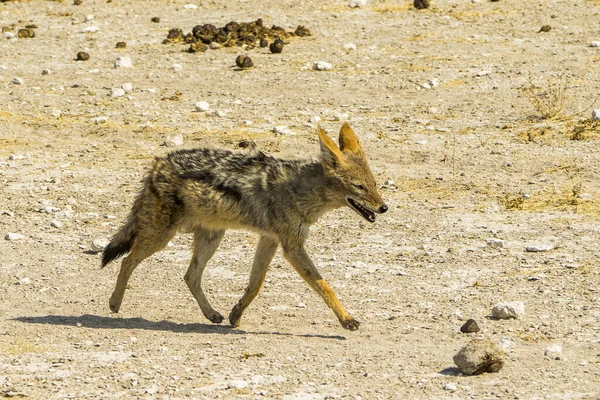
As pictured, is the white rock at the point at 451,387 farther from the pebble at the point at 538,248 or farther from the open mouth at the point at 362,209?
the pebble at the point at 538,248

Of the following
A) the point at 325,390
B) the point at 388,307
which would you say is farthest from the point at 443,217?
the point at 325,390

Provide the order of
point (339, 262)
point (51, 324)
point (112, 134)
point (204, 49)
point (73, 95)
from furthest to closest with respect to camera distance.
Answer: point (204, 49) < point (73, 95) < point (112, 134) < point (339, 262) < point (51, 324)

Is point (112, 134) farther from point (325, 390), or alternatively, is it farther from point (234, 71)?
point (325, 390)

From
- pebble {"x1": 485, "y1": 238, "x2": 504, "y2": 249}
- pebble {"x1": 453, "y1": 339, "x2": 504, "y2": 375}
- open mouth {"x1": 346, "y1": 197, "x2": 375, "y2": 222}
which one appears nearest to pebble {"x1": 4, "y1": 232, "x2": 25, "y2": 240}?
open mouth {"x1": 346, "y1": 197, "x2": 375, "y2": 222}

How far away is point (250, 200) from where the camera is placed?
891 cm

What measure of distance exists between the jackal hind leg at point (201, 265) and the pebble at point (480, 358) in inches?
100

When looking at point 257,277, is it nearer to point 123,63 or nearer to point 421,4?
point 123,63

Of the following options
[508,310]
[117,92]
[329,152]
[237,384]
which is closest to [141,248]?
[329,152]

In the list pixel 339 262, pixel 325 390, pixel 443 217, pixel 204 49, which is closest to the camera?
pixel 325 390

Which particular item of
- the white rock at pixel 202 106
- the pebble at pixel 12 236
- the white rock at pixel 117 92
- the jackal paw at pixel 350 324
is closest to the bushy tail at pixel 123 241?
the jackal paw at pixel 350 324

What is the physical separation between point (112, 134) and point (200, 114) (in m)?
1.34

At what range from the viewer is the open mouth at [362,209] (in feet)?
28.8

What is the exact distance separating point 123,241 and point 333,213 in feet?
10.2

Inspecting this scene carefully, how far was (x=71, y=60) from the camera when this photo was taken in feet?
59.0
